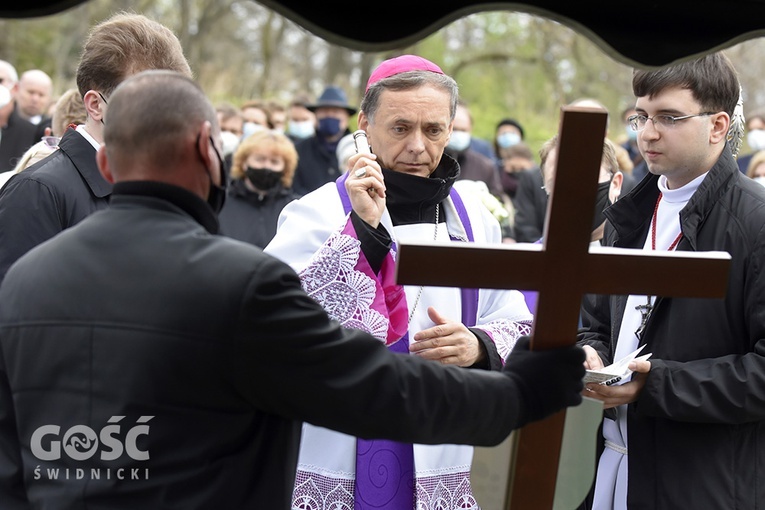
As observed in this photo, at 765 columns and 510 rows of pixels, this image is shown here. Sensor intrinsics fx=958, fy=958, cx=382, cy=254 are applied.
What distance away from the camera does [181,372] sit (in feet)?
6.35

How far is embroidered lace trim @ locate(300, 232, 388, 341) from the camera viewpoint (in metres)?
2.86

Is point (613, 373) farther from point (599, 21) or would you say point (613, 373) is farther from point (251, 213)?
point (251, 213)

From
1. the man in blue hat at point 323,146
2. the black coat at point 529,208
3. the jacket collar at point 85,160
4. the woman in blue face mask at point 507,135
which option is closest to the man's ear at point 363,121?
the jacket collar at point 85,160

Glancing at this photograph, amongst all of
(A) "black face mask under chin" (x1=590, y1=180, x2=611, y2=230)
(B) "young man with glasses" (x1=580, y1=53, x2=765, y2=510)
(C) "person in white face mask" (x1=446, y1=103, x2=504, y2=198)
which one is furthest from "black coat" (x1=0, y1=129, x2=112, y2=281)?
(C) "person in white face mask" (x1=446, y1=103, x2=504, y2=198)

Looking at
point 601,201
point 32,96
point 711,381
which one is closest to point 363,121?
point 711,381

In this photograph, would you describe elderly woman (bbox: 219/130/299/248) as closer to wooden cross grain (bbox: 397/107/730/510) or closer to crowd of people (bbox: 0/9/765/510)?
crowd of people (bbox: 0/9/765/510)

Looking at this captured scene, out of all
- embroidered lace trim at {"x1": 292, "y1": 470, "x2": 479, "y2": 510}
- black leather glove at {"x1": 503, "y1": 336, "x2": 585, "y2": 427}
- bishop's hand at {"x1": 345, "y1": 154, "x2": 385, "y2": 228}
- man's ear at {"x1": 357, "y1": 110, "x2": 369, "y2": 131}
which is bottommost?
embroidered lace trim at {"x1": 292, "y1": 470, "x2": 479, "y2": 510}

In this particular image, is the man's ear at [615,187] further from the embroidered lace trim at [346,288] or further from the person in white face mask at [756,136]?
the person in white face mask at [756,136]

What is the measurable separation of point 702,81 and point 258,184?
4.99 m

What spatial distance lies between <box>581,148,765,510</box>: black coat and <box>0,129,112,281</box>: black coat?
6.00 ft

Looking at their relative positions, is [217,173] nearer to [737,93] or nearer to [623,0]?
[623,0]

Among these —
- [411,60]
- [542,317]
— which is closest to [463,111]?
[411,60]

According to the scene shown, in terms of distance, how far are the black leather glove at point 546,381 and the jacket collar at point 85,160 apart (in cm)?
152

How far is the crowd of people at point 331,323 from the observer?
1.95 metres
